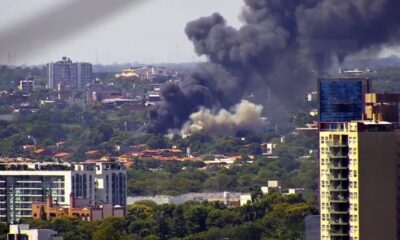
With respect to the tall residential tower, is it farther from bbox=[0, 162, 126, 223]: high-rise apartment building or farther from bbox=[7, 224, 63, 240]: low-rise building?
bbox=[0, 162, 126, 223]: high-rise apartment building

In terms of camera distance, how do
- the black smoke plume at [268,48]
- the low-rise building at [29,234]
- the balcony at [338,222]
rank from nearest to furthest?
the balcony at [338,222], the low-rise building at [29,234], the black smoke plume at [268,48]

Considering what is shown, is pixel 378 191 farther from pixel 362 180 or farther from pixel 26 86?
Answer: pixel 26 86

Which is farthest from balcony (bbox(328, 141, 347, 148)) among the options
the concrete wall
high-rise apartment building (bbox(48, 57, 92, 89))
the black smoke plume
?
high-rise apartment building (bbox(48, 57, 92, 89))

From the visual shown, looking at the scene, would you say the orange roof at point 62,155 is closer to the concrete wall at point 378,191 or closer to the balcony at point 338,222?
the balcony at point 338,222

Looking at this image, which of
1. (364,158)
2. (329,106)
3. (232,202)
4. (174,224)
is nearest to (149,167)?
(232,202)

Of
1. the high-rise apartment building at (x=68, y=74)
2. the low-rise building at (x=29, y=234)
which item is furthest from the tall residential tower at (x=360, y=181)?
the high-rise apartment building at (x=68, y=74)
